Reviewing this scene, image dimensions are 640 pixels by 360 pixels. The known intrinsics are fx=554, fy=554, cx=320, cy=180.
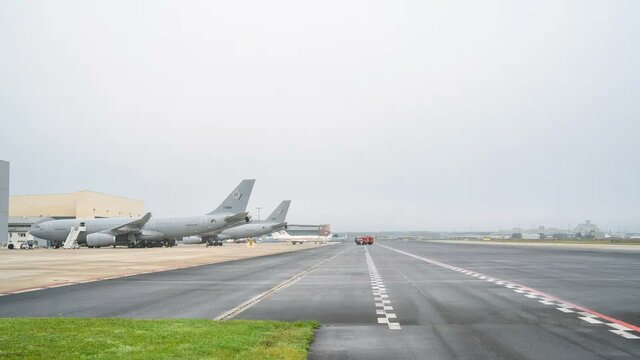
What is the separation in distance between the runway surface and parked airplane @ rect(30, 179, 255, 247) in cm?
5666

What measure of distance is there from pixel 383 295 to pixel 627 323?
814 centimetres

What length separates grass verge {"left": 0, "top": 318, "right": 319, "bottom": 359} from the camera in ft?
29.2

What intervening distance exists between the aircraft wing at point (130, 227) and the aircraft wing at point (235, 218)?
11.2 meters

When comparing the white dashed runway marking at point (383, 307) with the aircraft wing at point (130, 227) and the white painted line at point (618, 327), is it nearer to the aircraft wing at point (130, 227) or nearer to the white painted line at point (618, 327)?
the white painted line at point (618, 327)

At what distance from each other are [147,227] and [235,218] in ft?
48.8

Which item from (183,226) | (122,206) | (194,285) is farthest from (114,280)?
(122,206)

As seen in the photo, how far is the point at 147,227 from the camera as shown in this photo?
8488 centimetres

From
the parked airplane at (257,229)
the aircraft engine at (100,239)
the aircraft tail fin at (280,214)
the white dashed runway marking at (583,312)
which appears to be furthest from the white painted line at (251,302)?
the aircraft tail fin at (280,214)

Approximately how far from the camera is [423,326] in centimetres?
1233

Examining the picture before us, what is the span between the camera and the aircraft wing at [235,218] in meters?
80.1

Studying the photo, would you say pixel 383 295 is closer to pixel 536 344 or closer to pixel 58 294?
pixel 536 344

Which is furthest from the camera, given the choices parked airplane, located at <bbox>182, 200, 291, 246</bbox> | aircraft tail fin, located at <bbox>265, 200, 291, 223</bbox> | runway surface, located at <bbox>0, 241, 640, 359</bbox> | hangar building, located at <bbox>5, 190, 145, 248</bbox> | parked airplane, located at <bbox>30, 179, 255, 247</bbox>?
hangar building, located at <bbox>5, 190, 145, 248</bbox>

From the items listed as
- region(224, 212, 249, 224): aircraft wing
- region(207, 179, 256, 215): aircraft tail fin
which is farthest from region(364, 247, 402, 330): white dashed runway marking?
region(207, 179, 256, 215): aircraft tail fin

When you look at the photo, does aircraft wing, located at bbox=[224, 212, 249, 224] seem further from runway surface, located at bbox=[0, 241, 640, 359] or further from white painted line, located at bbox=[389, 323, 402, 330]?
white painted line, located at bbox=[389, 323, 402, 330]
